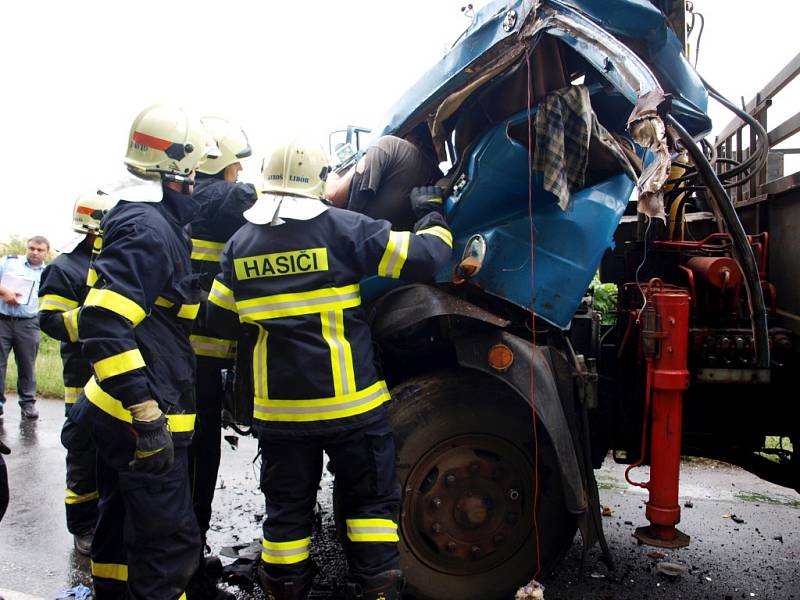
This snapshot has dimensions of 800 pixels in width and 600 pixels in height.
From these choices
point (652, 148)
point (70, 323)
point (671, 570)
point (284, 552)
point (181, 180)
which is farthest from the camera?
point (70, 323)

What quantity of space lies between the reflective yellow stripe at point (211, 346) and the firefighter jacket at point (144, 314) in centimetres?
53

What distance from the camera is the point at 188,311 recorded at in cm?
261

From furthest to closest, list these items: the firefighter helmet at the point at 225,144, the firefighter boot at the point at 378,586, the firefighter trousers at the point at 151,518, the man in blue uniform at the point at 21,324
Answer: the man in blue uniform at the point at 21,324, the firefighter helmet at the point at 225,144, the firefighter boot at the point at 378,586, the firefighter trousers at the point at 151,518

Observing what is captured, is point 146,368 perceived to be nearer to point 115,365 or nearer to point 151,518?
point 115,365

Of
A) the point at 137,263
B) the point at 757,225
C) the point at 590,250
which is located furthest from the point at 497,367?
the point at 757,225

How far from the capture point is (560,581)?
323 cm

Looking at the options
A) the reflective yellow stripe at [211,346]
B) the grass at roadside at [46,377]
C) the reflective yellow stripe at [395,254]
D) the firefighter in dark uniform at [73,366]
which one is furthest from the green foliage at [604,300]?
the grass at roadside at [46,377]

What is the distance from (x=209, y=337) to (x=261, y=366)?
2.30 ft

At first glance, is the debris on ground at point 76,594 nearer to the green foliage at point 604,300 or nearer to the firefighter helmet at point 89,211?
the firefighter helmet at point 89,211

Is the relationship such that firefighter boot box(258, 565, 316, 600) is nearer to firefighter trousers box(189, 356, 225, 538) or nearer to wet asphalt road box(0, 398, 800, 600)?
wet asphalt road box(0, 398, 800, 600)

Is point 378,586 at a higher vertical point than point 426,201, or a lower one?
lower

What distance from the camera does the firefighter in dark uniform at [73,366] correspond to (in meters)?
3.43

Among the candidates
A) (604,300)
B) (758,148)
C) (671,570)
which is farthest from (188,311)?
(758,148)

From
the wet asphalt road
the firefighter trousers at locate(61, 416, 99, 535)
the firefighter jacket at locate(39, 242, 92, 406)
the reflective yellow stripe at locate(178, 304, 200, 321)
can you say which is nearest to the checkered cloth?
the reflective yellow stripe at locate(178, 304, 200, 321)
